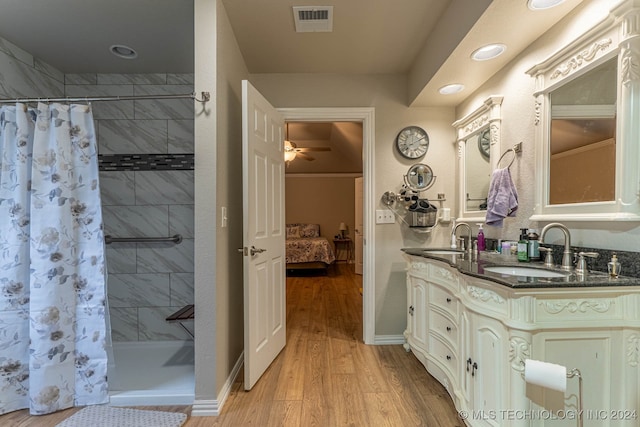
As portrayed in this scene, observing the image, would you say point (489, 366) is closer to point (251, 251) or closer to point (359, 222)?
point (251, 251)

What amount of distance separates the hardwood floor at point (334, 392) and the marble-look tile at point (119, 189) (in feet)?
5.17

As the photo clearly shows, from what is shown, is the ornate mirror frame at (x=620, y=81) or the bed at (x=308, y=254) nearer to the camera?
the ornate mirror frame at (x=620, y=81)

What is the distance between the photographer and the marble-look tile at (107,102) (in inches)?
102

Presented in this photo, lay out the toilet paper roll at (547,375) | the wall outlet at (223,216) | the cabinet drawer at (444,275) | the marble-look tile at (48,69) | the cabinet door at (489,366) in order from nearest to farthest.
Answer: the toilet paper roll at (547,375), the cabinet door at (489,366), the cabinet drawer at (444,275), the wall outlet at (223,216), the marble-look tile at (48,69)

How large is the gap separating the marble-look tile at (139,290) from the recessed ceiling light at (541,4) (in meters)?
3.15

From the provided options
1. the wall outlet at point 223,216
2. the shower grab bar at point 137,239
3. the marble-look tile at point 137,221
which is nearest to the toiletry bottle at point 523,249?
the wall outlet at point 223,216

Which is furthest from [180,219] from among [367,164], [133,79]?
[367,164]

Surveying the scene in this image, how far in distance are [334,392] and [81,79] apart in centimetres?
342

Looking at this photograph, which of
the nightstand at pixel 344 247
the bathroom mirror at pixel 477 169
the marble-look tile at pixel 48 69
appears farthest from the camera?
the nightstand at pixel 344 247

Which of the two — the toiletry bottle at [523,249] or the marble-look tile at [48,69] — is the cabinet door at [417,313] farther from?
the marble-look tile at [48,69]

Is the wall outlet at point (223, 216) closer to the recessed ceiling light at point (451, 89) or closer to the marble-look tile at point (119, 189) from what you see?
the marble-look tile at point (119, 189)

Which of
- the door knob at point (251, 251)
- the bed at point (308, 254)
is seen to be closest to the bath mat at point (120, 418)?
the door knob at point (251, 251)

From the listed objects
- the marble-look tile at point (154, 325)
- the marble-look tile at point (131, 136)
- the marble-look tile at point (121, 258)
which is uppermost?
the marble-look tile at point (131, 136)

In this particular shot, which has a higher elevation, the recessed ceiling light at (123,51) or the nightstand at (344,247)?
the recessed ceiling light at (123,51)
